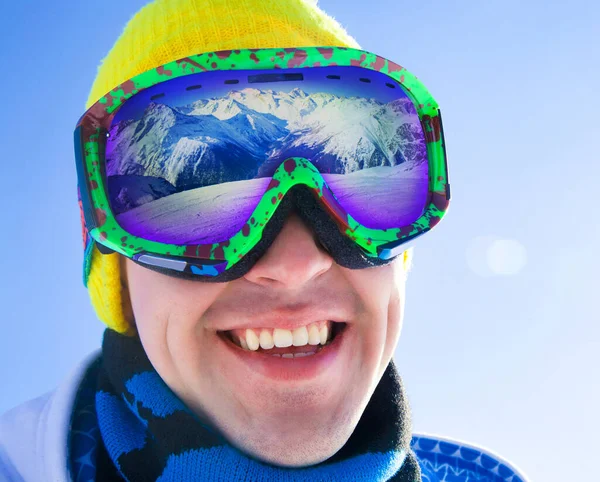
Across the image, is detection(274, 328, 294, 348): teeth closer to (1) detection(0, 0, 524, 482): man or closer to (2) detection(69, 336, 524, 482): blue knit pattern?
(1) detection(0, 0, 524, 482): man

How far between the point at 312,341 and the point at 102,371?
91 cm

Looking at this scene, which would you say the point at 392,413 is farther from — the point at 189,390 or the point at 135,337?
the point at 135,337

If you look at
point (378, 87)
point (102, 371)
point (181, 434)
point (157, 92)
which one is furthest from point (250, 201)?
point (102, 371)

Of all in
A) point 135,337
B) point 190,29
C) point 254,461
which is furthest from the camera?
point 135,337

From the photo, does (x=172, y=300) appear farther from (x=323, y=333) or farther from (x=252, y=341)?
(x=323, y=333)

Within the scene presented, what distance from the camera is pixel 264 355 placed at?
1771 millimetres

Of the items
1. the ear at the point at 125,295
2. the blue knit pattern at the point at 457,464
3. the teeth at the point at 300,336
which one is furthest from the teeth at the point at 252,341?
the blue knit pattern at the point at 457,464

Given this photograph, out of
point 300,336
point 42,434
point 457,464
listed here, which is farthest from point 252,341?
point 457,464

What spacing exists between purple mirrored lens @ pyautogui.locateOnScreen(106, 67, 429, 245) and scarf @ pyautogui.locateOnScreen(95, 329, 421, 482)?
0.56m

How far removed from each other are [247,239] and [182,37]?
77cm

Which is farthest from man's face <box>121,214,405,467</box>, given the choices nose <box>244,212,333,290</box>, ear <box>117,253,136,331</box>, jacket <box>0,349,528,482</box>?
jacket <box>0,349,528,482</box>

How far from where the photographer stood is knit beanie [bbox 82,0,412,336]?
1904 millimetres

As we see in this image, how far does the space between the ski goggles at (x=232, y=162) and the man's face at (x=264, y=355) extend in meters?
0.07

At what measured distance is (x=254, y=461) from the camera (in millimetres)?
1692
